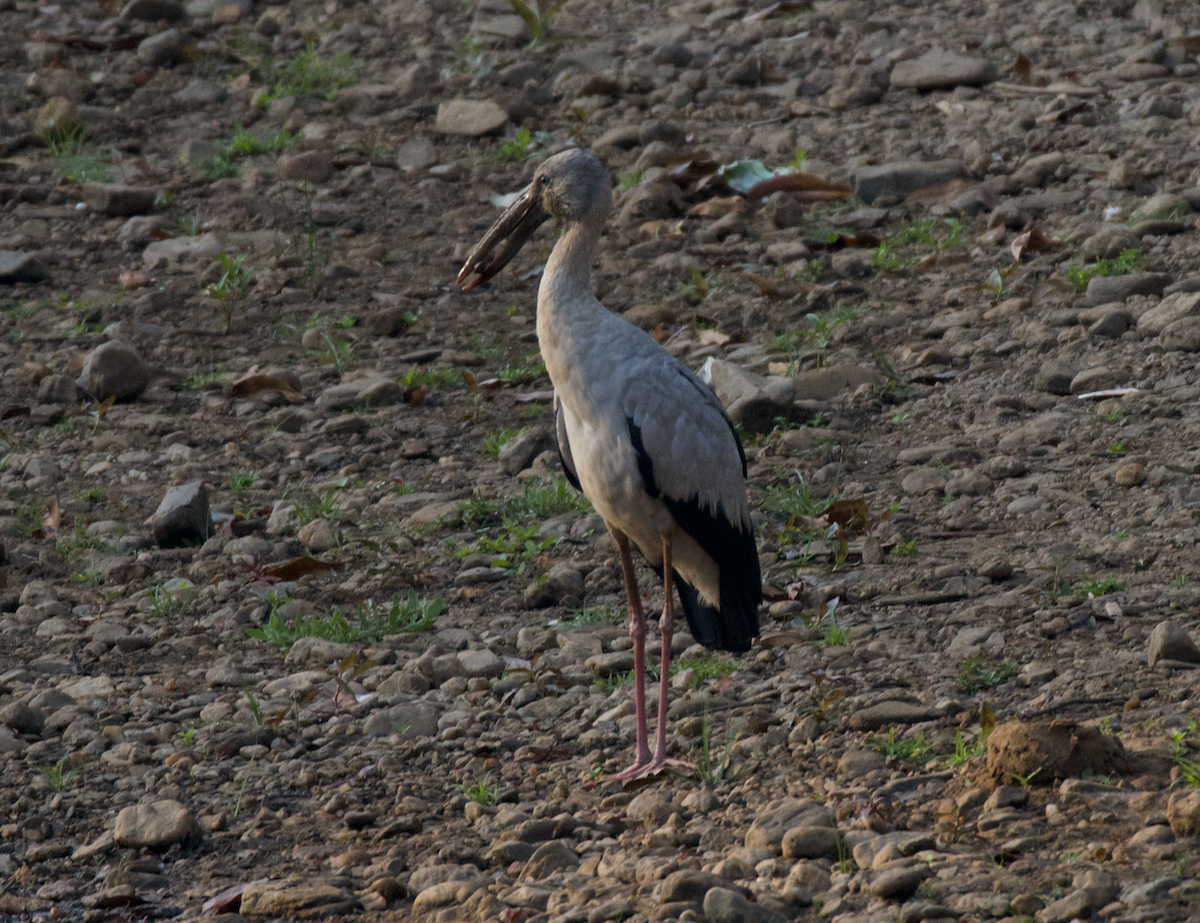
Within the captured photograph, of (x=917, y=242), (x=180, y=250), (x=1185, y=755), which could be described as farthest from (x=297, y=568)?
(x=917, y=242)

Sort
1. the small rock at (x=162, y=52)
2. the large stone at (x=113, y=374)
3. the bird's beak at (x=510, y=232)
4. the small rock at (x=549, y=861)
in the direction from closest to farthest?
the small rock at (x=549, y=861) < the bird's beak at (x=510, y=232) < the large stone at (x=113, y=374) < the small rock at (x=162, y=52)

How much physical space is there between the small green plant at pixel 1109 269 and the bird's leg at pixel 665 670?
3225mm

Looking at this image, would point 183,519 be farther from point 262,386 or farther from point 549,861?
point 549,861

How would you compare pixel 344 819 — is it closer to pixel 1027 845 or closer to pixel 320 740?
pixel 320 740

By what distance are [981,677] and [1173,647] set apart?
521 mm

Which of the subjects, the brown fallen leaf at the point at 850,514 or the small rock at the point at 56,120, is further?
the small rock at the point at 56,120

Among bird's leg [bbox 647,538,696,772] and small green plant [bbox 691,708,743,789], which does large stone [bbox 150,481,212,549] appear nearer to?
bird's leg [bbox 647,538,696,772]

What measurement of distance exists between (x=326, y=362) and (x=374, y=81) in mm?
3715

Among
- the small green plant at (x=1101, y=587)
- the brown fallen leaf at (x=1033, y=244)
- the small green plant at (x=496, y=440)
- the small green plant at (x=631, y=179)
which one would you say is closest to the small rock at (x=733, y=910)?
the small green plant at (x=1101, y=587)

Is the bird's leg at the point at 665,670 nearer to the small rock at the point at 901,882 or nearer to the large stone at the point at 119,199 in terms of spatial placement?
the small rock at the point at 901,882

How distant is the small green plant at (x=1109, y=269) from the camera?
6.76 m

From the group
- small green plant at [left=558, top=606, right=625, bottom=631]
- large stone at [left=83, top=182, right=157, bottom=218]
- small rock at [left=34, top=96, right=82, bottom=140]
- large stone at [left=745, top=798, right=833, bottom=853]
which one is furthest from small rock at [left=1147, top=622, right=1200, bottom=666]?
small rock at [left=34, top=96, right=82, bottom=140]

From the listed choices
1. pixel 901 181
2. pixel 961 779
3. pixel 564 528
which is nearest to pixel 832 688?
pixel 961 779

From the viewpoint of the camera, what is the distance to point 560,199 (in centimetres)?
462
